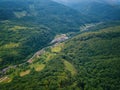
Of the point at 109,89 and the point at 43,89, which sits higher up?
the point at 43,89

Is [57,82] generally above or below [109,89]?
above

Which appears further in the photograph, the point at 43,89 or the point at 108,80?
the point at 108,80

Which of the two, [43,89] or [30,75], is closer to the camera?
[43,89]

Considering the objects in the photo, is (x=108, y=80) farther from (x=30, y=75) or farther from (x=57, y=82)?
(x=30, y=75)

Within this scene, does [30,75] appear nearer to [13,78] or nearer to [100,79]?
[13,78]

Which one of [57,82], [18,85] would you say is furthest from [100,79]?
[18,85]

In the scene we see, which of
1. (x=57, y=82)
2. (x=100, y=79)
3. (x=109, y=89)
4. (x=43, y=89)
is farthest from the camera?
(x=100, y=79)

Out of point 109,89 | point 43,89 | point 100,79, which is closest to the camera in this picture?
point 43,89

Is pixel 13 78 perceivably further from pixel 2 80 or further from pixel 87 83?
pixel 87 83

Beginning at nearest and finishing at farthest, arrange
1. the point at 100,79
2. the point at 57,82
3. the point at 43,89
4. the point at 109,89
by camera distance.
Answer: the point at 43,89 < the point at 57,82 < the point at 109,89 < the point at 100,79

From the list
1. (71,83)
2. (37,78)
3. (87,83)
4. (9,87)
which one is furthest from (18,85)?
(87,83)
